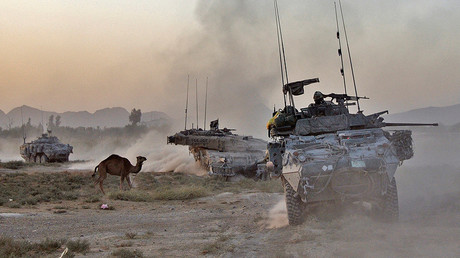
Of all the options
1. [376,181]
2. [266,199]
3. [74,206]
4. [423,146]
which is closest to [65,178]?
[74,206]

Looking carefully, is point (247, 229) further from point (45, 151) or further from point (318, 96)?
point (45, 151)

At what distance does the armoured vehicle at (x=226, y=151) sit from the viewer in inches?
894

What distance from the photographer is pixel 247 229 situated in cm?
936

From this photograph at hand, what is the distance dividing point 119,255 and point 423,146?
29.2 meters

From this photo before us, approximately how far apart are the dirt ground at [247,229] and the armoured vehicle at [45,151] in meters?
26.6

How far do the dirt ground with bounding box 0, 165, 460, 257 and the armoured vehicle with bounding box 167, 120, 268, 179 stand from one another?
27.3 ft

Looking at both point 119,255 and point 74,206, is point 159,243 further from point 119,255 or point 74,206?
point 74,206

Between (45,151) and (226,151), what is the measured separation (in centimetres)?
2099

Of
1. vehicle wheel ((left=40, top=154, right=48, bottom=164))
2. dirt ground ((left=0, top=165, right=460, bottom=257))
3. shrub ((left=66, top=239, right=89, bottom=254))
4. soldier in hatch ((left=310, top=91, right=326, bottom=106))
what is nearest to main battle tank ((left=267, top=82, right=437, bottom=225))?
dirt ground ((left=0, top=165, right=460, bottom=257))

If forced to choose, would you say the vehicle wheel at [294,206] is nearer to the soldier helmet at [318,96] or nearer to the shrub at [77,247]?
the soldier helmet at [318,96]

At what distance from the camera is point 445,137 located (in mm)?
35156

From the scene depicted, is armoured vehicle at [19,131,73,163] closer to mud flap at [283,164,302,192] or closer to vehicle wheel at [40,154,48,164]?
vehicle wheel at [40,154,48,164]

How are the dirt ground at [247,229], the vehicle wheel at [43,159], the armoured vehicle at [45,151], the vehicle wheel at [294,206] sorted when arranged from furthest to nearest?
the vehicle wheel at [43,159]
the armoured vehicle at [45,151]
the vehicle wheel at [294,206]
the dirt ground at [247,229]

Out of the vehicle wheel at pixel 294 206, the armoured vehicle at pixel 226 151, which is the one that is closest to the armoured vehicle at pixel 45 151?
the armoured vehicle at pixel 226 151
